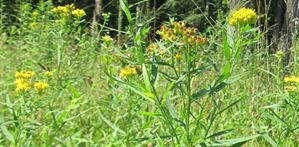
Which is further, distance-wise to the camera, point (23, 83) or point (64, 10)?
point (64, 10)

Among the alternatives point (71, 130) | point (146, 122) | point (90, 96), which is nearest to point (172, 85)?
point (146, 122)

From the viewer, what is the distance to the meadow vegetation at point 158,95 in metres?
1.52

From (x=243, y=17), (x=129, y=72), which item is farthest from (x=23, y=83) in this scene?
(x=243, y=17)

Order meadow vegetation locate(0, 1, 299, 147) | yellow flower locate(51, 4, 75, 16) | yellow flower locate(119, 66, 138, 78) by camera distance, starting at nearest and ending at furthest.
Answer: meadow vegetation locate(0, 1, 299, 147) < yellow flower locate(119, 66, 138, 78) < yellow flower locate(51, 4, 75, 16)

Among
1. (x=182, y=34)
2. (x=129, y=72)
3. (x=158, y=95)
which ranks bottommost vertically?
(x=158, y=95)

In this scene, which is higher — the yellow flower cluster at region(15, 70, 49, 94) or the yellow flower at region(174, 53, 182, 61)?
the yellow flower at region(174, 53, 182, 61)

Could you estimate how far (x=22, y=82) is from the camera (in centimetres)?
204

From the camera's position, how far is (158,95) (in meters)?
2.16

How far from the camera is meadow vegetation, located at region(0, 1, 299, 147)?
1524mm

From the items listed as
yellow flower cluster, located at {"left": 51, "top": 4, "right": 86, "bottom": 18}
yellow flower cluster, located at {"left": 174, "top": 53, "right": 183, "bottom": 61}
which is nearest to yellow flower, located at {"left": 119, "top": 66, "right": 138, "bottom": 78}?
yellow flower cluster, located at {"left": 174, "top": 53, "right": 183, "bottom": 61}

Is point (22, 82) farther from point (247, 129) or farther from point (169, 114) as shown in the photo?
point (247, 129)

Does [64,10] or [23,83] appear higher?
[64,10]

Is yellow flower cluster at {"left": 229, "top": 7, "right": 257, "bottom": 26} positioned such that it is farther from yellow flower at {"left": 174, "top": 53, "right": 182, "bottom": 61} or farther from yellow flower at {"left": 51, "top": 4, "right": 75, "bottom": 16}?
yellow flower at {"left": 51, "top": 4, "right": 75, "bottom": 16}

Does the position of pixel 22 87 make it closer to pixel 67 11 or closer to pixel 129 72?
pixel 129 72
